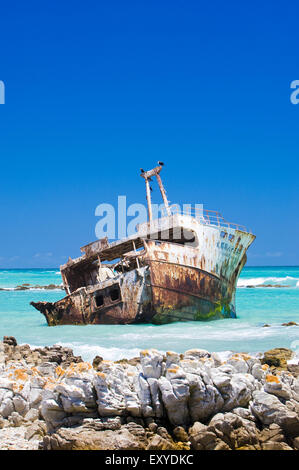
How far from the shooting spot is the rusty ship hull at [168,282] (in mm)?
16391

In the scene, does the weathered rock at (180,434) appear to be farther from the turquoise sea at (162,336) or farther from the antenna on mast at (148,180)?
the antenna on mast at (148,180)

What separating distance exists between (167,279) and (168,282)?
→ 12cm

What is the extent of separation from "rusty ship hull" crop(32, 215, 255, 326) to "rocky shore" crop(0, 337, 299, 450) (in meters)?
10.7

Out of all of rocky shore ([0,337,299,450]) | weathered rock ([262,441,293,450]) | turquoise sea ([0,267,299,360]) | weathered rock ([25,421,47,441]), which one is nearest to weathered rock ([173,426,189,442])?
rocky shore ([0,337,299,450])

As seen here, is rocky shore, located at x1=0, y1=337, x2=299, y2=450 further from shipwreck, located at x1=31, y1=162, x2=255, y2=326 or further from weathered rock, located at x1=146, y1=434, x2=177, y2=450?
shipwreck, located at x1=31, y1=162, x2=255, y2=326

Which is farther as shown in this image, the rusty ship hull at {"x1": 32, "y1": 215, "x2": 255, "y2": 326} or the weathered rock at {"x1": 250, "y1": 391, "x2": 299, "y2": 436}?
the rusty ship hull at {"x1": 32, "y1": 215, "x2": 255, "y2": 326}

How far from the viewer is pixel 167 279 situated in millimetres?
16375

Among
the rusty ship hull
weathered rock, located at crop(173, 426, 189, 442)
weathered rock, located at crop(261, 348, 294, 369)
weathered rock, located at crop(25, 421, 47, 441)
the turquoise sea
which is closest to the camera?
weathered rock, located at crop(173, 426, 189, 442)

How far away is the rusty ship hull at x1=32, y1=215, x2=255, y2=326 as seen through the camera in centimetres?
1639

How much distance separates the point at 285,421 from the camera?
4.81 metres

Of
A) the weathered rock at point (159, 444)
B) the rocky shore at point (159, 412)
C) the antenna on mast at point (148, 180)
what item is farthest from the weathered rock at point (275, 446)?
the antenna on mast at point (148, 180)

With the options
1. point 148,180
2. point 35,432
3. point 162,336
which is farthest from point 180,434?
point 148,180
